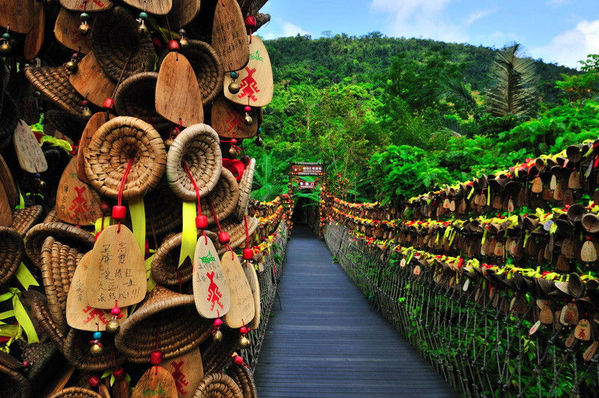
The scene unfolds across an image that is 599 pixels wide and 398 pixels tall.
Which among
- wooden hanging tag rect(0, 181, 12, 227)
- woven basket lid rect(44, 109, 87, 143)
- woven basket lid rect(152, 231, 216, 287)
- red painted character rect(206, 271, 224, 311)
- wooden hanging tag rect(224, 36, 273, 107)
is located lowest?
red painted character rect(206, 271, 224, 311)

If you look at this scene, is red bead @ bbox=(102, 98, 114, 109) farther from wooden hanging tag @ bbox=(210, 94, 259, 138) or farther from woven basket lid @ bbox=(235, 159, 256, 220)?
woven basket lid @ bbox=(235, 159, 256, 220)

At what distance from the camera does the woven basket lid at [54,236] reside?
96cm

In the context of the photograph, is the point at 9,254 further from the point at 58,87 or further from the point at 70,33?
the point at 70,33

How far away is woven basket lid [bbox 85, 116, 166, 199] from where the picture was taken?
93cm

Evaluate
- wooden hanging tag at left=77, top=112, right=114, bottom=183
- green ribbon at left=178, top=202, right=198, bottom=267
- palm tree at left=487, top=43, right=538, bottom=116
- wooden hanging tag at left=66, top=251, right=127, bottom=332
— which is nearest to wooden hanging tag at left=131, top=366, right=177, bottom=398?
wooden hanging tag at left=66, top=251, right=127, bottom=332

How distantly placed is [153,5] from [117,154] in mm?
360

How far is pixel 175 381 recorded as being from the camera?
101 centimetres

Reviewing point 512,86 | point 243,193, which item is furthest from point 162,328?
point 512,86

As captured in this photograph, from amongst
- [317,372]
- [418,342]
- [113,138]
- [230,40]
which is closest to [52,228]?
A: [113,138]

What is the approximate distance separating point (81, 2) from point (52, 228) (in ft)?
1.78

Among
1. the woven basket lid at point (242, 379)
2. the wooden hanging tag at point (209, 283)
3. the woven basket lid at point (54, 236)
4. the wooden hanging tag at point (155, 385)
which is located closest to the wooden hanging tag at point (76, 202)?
the woven basket lid at point (54, 236)

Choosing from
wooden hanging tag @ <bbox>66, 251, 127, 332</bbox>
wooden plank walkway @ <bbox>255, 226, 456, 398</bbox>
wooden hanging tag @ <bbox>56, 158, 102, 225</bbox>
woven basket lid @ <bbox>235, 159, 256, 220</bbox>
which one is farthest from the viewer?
wooden plank walkway @ <bbox>255, 226, 456, 398</bbox>

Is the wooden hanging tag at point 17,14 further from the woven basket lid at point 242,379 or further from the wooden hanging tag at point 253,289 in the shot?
the woven basket lid at point 242,379

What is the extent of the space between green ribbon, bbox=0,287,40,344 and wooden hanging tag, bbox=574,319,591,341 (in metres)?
1.86
